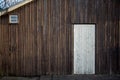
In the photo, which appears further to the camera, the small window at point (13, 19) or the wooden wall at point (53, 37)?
the wooden wall at point (53, 37)

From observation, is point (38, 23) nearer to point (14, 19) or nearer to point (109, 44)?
point (14, 19)

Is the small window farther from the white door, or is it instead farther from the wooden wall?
the white door

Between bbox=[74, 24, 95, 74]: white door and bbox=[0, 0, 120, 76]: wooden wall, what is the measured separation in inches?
7.9

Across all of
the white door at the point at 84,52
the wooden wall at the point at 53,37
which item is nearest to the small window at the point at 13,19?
the wooden wall at the point at 53,37

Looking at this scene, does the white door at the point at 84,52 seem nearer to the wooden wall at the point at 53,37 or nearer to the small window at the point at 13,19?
the wooden wall at the point at 53,37

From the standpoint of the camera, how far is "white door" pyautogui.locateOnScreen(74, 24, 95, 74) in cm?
1447

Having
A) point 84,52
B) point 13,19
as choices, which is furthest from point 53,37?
point 13,19

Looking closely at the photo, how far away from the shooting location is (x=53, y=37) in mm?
14422

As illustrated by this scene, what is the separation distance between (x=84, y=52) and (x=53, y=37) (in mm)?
1645

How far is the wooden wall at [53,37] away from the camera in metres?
14.3

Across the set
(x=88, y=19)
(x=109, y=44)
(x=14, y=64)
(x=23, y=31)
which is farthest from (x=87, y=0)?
(x=14, y=64)

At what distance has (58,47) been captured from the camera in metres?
14.4

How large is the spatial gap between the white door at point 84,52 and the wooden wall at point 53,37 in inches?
7.9

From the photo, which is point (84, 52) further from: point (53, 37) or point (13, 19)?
point (13, 19)
